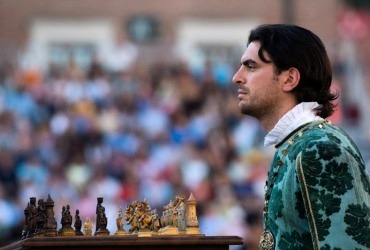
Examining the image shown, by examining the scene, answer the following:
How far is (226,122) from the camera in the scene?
21.8 m

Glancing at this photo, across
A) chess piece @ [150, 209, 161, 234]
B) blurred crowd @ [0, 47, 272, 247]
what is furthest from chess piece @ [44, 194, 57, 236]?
blurred crowd @ [0, 47, 272, 247]

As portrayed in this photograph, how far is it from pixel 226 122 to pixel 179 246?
52.8 feet

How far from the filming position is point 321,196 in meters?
5.55

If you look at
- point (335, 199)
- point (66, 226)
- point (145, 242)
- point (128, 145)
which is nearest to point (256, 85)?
point (335, 199)

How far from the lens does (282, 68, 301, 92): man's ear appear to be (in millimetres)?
5988

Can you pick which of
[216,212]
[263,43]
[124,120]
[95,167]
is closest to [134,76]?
[124,120]

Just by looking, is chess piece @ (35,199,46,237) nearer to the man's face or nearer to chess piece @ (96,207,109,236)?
chess piece @ (96,207,109,236)

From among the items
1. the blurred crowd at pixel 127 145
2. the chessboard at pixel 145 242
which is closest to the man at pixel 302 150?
the chessboard at pixel 145 242

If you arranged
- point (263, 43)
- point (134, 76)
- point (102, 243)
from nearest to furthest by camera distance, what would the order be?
1. point (102, 243)
2. point (263, 43)
3. point (134, 76)

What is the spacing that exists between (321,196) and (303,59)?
69 cm

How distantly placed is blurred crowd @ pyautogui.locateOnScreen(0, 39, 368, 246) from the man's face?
1105 centimetres

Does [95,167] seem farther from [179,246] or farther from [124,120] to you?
[179,246]

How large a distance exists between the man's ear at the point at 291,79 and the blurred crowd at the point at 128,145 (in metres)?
11.1

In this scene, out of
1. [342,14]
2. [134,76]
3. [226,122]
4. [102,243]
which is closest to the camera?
[102,243]
